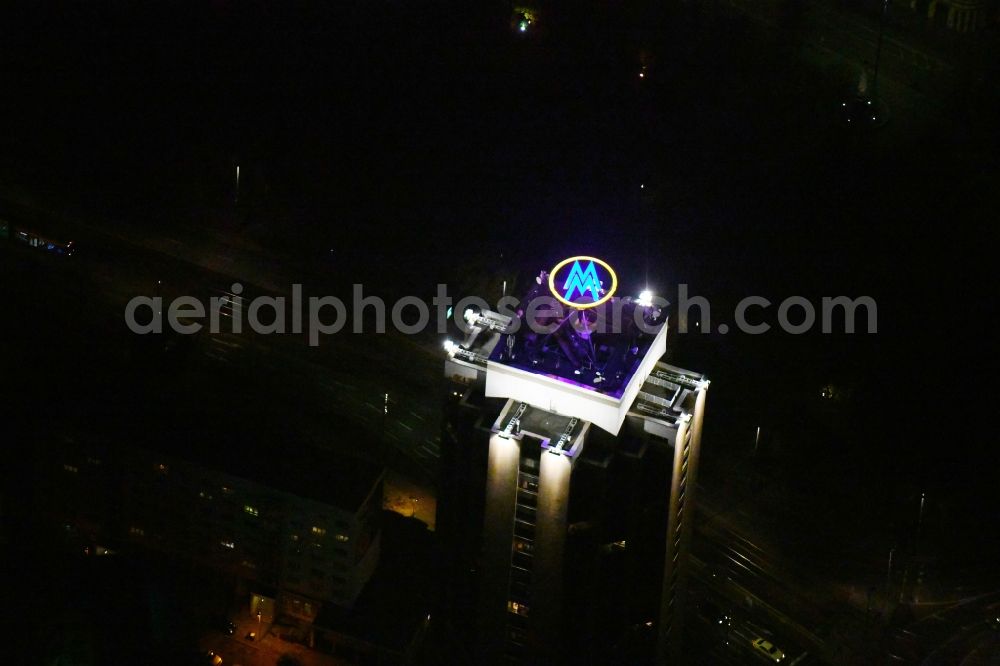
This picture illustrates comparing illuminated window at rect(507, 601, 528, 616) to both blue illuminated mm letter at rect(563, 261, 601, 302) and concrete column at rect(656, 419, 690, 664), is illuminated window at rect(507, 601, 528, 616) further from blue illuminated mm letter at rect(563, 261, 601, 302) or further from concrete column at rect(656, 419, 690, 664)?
blue illuminated mm letter at rect(563, 261, 601, 302)

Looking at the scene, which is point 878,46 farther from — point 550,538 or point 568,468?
point 550,538

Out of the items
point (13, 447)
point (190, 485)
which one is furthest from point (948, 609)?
point (13, 447)

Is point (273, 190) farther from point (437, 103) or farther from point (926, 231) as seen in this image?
point (926, 231)

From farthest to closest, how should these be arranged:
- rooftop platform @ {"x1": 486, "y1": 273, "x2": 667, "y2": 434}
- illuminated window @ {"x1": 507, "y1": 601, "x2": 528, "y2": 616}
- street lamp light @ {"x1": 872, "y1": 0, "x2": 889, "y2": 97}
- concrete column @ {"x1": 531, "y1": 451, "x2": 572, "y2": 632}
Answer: street lamp light @ {"x1": 872, "y1": 0, "x2": 889, "y2": 97} → illuminated window @ {"x1": 507, "y1": 601, "x2": 528, "y2": 616} → rooftop platform @ {"x1": 486, "y1": 273, "x2": 667, "y2": 434} → concrete column @ {"x1": 531, "y1": 451, "x2": 572, "y2": 632}

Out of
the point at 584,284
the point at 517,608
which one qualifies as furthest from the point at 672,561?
the point at 584,284

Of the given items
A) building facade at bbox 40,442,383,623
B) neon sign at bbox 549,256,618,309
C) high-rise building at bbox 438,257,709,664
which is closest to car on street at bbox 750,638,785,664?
high-rise building at bbox 438,257,709,664

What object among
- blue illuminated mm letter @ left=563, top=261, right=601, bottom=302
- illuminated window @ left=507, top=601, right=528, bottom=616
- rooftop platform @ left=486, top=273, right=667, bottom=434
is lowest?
illuminated window @ left=507, top=601, right=528, bottom=616
